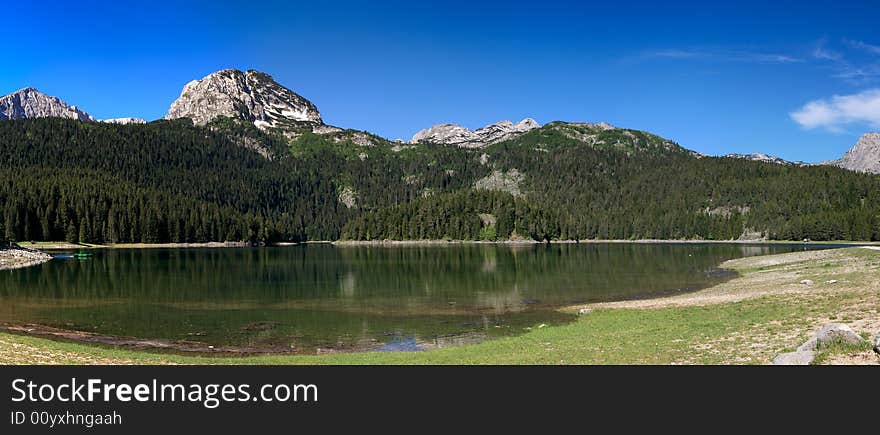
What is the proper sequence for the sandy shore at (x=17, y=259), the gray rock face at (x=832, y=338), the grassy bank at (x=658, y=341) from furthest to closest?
→ the sandy shore at (x=17, y=259) < the grassy bank at (x=658, y=341) < the gray rock face at (x=832, y=338)

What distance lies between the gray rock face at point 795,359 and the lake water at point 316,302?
19.2m

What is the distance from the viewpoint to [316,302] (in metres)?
58.8

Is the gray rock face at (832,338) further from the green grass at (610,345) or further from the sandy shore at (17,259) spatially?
the sandy shore at (17,259)

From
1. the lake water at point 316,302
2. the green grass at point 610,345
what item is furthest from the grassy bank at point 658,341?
the lake water at point 316,302

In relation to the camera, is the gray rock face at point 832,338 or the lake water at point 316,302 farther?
the lake water at point 316,302

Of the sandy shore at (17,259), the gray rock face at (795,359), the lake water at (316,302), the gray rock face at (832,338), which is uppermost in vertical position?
the sandy shore at (17,259)

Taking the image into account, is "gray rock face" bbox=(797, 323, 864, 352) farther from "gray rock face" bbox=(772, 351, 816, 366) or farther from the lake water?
the lake water

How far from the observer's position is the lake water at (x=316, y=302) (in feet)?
133

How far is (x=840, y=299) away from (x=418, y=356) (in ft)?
86.8

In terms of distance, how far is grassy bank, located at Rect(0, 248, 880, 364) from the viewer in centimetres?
2527

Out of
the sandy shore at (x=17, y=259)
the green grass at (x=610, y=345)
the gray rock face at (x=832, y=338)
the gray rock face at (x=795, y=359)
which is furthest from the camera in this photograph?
the sandy shore at (x=17, y=259)

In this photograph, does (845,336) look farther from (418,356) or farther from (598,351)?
(418,356)
